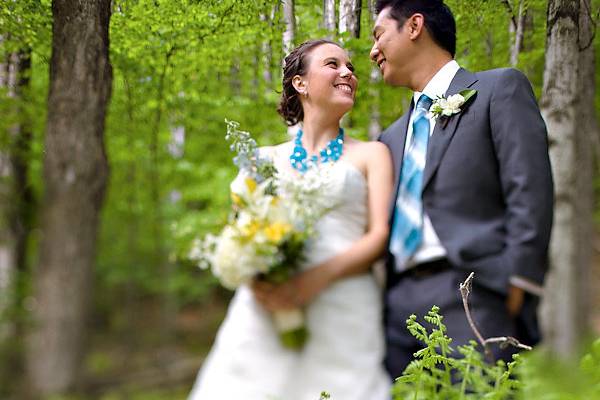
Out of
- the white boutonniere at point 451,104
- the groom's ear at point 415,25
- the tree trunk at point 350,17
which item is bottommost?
the white boutonniere at point 451,104

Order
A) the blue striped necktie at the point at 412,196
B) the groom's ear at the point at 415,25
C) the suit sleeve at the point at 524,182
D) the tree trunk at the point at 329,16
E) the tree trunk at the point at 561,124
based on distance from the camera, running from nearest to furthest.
→ the suit sleeve at the point at 524,182 < the blue striped necktie at the point at 412,196 < the groom's ear at the point at 415,25 < the tree trunk at the point at 561,124 < the tree trunk at the point at 329,16

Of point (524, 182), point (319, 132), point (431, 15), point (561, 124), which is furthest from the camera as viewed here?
point (561, 124)

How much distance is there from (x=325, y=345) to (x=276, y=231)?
53 centimetres

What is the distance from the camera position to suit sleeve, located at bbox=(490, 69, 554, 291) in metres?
1.95

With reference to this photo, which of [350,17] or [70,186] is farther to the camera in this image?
[70,186]

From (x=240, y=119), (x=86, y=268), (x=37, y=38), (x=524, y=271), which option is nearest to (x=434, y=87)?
(x=524, y=271)

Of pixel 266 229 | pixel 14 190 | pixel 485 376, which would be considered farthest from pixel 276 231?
pixel 14 190

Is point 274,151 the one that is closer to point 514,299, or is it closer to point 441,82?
point 441,82

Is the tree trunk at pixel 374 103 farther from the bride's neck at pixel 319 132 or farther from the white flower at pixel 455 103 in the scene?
the white flower at pixel 455 103

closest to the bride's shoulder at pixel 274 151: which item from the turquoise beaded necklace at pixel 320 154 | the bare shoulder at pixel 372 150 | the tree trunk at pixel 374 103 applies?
the turquoise beaded necklace at pixel 320 154

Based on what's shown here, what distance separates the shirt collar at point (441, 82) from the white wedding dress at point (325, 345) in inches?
18.0

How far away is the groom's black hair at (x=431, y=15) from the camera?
2312mm

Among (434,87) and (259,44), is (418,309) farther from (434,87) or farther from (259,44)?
(259,44)

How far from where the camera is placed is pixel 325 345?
87.0 inches
